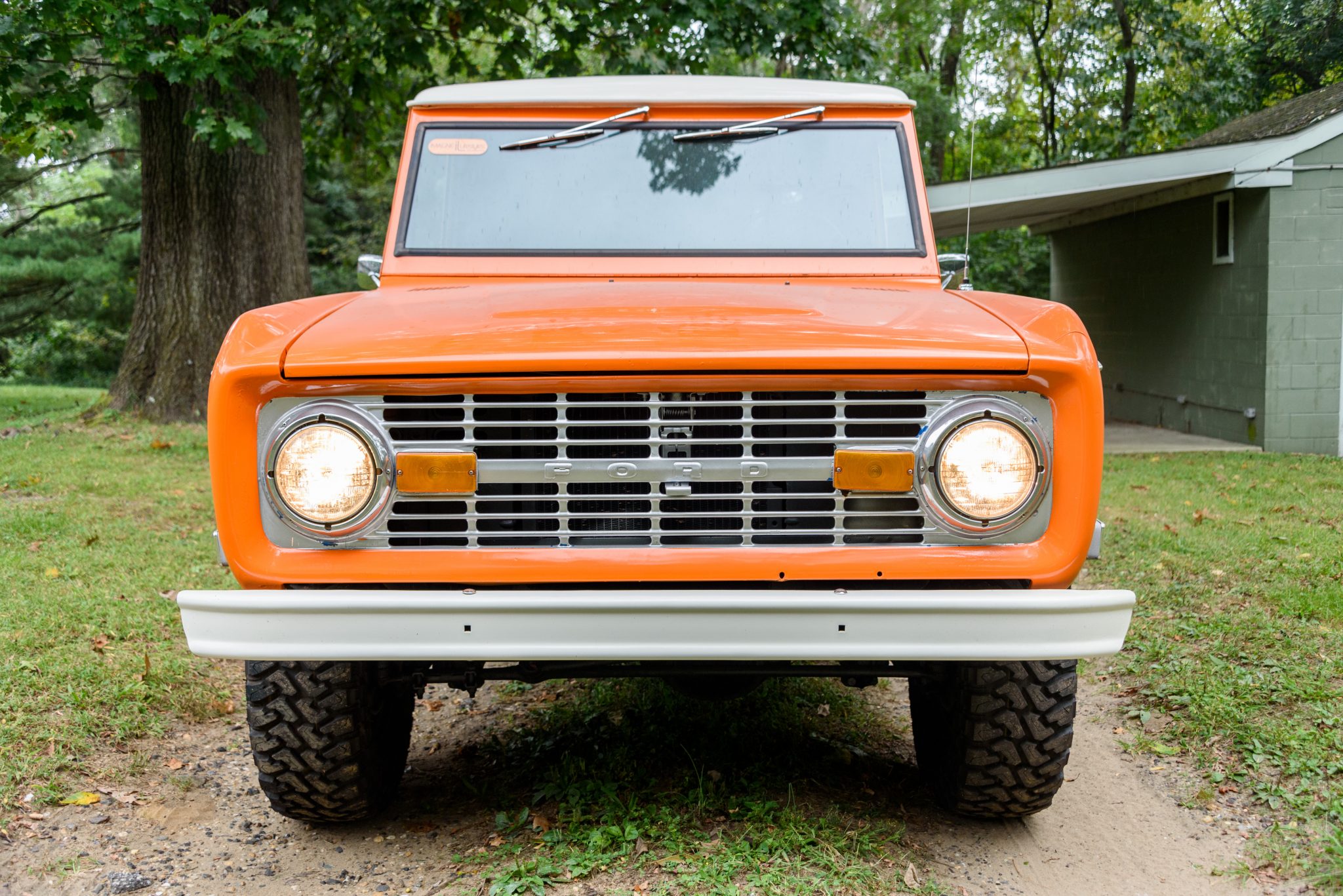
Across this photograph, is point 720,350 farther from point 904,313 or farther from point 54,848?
point 54,848

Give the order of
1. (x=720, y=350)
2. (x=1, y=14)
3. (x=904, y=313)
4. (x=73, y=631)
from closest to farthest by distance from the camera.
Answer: (x=720, y=350) < (x=904, y=313) < (x=73, y=631) < (x=1, y=14)

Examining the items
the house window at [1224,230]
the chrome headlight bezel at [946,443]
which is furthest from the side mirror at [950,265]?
the house window at [1224,230]

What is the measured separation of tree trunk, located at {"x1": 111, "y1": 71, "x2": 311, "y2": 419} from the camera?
32.9 feet

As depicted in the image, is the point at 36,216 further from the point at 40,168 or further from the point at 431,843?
the point at 431,843

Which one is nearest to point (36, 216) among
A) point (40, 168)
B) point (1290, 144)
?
point (40, 168)

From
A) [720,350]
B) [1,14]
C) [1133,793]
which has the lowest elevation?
[1133,793]

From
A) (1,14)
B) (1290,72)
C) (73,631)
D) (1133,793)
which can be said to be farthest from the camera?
(1290,72)

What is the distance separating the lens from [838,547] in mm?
2418

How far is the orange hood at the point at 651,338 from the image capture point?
2314 millimetres

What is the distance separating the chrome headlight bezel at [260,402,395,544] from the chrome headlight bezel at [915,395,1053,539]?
44.3 inches

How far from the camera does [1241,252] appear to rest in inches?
419

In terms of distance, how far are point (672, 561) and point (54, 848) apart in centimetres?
194

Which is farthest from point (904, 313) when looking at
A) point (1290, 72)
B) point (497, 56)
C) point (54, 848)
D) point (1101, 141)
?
point (1101, 141)

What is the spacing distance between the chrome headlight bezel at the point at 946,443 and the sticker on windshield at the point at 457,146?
1934 millimetres
